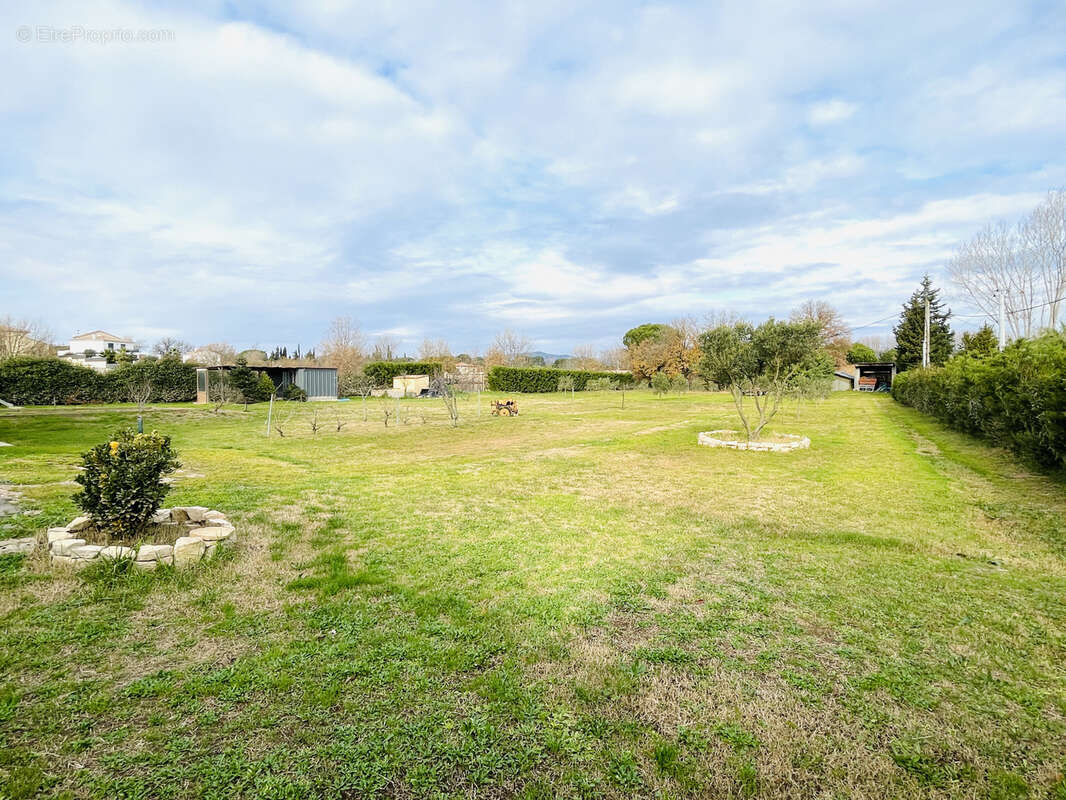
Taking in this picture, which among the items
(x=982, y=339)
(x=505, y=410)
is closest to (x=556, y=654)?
(x=505, y=410)

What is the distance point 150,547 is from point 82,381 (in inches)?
A: 995

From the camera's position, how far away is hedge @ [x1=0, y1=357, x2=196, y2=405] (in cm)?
2105

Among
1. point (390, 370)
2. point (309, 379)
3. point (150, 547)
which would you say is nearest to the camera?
point (150, 547)

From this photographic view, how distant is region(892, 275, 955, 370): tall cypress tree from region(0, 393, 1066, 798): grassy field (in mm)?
40646

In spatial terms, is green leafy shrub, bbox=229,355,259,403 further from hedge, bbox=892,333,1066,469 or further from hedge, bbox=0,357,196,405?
hedge, bbox=892,333,1066,469

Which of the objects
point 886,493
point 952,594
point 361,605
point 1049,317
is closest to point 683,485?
point 886,493

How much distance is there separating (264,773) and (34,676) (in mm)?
1826

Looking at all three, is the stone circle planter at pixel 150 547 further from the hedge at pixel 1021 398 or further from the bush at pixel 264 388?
the bush at pixel 264 388

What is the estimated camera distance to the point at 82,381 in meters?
22.7

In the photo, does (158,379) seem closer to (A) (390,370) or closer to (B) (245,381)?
(B) (245,381)

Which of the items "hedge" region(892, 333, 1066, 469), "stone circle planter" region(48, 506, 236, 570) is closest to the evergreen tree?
"hedge" region(892, 333, 1066, 469)

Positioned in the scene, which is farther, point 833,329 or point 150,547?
point 833,329

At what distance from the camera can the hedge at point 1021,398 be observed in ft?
24.0

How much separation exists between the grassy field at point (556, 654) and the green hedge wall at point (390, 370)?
2732 cm
